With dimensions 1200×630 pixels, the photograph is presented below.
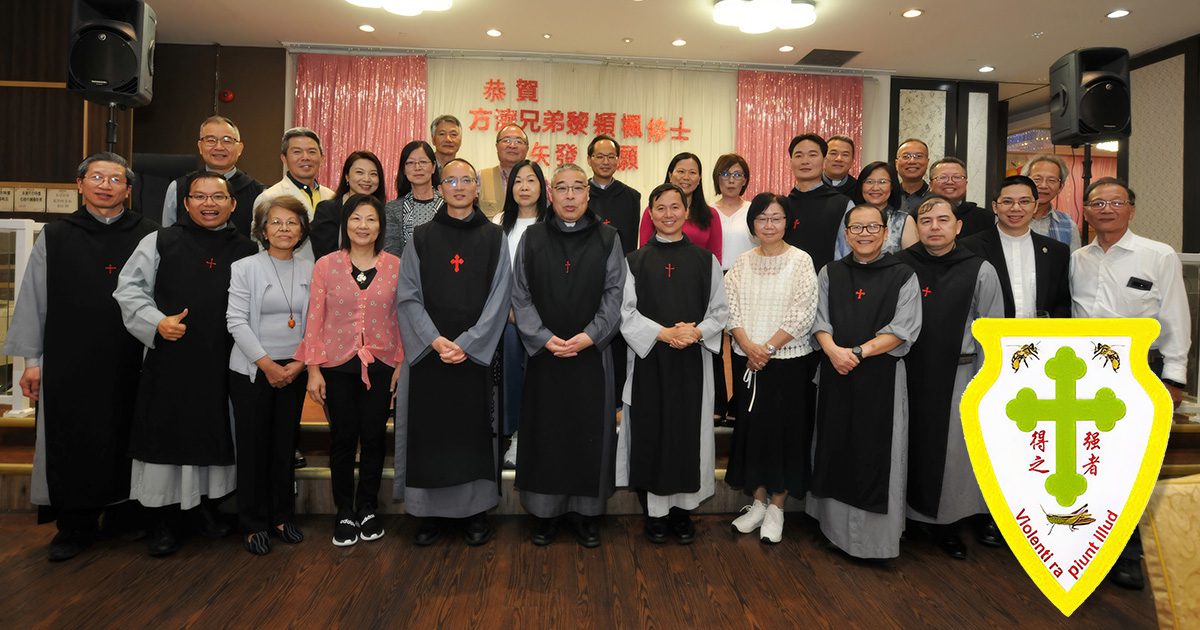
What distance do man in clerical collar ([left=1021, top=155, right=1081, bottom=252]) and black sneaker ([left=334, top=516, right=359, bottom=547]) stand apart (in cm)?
372

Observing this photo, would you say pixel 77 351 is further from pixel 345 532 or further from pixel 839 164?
pixel 839 164

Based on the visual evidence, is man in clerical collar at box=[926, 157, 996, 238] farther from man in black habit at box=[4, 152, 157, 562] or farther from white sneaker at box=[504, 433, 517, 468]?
man in black habit at box=[4, 152, 157, 562]

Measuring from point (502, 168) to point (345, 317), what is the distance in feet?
5.14

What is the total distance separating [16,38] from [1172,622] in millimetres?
8450

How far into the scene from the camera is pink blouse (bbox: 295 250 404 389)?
9.79ft

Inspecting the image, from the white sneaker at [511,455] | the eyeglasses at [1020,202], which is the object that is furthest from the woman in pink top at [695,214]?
the eyeglasses at [1020,202]

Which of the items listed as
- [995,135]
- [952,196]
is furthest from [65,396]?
[995,135]

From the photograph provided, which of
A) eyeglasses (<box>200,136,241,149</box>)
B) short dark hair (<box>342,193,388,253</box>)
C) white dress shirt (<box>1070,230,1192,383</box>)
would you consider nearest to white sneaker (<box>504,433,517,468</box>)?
short dark hair (<box>342,193,388,253</box>)

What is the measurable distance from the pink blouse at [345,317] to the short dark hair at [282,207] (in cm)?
17

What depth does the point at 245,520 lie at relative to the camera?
3.04 metres

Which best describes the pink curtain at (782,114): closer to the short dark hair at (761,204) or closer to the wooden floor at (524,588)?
the short dark hair at (761,204)

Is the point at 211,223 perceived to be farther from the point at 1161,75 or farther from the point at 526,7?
→ the point at 1161,75

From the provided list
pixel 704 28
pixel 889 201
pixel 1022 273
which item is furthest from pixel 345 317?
pixel 704 28

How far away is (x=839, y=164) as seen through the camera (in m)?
3.92
